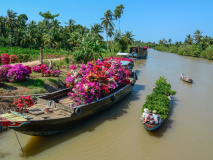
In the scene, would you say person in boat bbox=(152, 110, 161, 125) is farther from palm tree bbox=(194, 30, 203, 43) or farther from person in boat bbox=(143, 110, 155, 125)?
palm tree bbox=(194, 30, 203, 43)

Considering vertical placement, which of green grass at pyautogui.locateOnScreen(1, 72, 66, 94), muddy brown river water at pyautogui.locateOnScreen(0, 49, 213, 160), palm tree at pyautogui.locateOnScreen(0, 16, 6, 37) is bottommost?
muddy brown river water at pyautogui.locateOnScreen(0, 49, 213, 160)

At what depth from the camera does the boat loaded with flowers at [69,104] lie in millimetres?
6305

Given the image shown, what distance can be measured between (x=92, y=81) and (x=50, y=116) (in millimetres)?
3226

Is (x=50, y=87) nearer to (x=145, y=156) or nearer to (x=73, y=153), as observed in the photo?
(x=73, y=153)

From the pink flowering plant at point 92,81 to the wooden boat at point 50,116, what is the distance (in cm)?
50

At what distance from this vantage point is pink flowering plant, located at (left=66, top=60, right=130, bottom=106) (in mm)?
8906

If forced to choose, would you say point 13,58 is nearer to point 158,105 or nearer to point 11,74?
point 11,74

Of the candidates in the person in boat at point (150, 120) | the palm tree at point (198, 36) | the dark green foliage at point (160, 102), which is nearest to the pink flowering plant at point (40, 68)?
the dark green foliage at point (160, 102)

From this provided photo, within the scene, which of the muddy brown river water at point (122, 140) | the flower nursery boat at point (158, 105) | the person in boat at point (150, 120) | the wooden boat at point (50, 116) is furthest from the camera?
the flower nursery boat at point (158, 105)

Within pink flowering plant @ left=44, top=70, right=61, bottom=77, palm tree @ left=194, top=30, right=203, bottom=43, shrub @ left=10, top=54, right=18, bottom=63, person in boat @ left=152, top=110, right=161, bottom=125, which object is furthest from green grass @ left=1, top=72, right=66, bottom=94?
palm tree @ left=194, top=30, right=203, bottom=43

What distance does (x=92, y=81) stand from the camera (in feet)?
30.6

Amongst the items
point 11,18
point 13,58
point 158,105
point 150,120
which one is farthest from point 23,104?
point 11,18

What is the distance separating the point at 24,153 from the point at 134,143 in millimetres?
4951

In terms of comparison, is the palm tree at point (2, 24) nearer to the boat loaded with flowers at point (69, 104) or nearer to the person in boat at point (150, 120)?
the boat loaded with flowers at point (69, 104)
